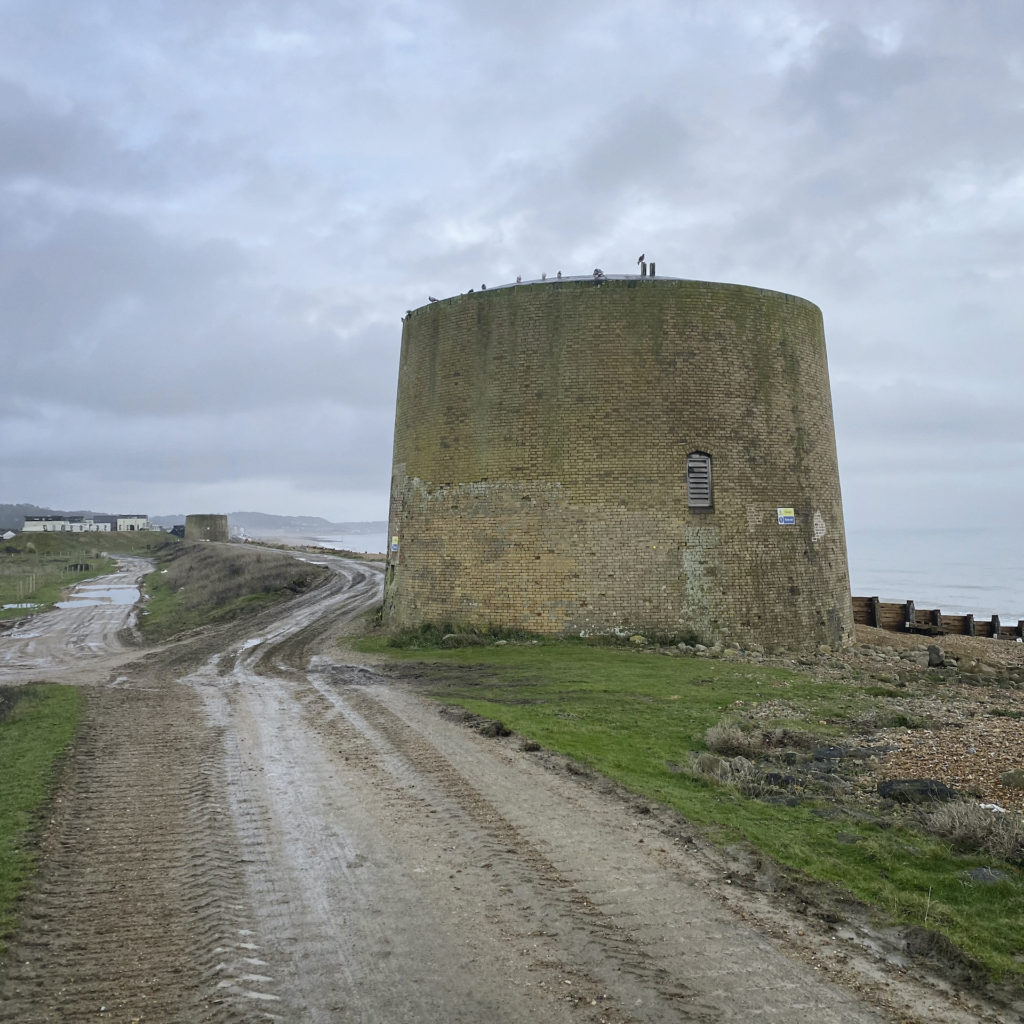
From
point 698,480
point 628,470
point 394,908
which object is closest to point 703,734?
point 394,908

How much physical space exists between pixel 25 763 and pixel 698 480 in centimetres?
1574

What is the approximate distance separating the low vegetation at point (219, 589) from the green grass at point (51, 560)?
6990 mm

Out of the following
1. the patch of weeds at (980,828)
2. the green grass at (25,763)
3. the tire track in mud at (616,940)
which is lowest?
the green grass at (25,763)

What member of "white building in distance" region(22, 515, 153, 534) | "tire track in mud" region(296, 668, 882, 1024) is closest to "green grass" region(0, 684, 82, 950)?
"tire track in mud" region(296, 668, 882, 1024)

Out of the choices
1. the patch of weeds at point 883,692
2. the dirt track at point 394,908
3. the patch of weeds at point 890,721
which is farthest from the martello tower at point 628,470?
the dirt track at point 394,908

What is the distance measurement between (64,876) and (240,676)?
1131 cm

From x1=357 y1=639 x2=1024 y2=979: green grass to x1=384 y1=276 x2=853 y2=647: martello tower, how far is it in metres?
2.11

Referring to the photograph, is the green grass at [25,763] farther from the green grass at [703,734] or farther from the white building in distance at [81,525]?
the white building in distance at [81,525]

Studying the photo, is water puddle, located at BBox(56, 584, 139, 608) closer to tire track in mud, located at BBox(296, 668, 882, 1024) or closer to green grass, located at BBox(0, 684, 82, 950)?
green grass, located at BBox(0, 684, 82, 950)

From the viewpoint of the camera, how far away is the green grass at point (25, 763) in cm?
666

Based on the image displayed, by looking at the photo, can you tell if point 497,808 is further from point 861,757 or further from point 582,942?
point 861,757

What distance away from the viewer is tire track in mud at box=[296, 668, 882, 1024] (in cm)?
481

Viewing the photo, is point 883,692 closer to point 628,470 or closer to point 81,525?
point 628,470

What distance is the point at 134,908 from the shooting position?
19.9 ft
